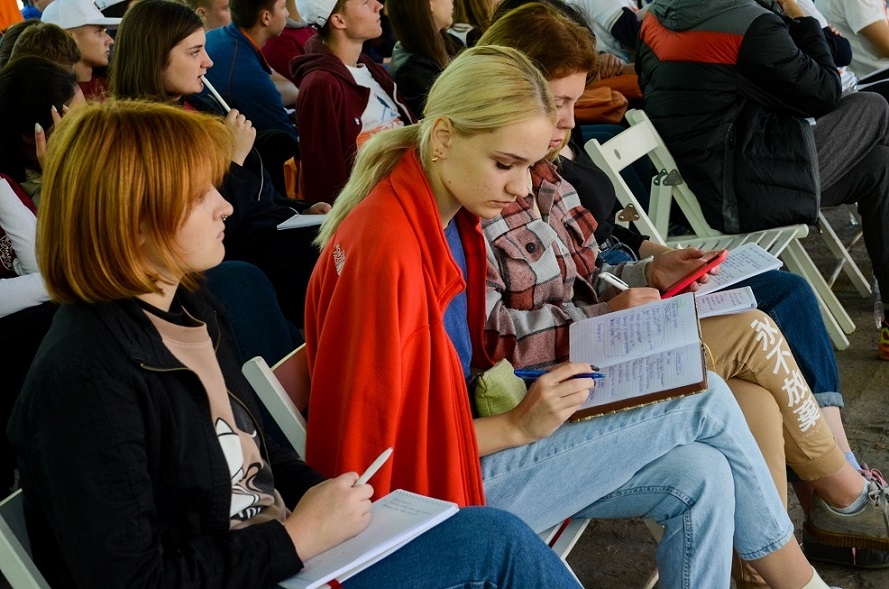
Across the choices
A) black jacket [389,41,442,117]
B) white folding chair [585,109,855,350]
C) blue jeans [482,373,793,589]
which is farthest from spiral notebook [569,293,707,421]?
black jacket [389,41,442,117]

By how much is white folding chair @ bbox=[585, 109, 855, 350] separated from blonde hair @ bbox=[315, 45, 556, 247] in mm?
1524

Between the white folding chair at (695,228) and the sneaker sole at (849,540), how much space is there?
4.04ft

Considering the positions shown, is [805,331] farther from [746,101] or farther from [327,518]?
[327,518]

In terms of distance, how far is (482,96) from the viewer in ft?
5.82

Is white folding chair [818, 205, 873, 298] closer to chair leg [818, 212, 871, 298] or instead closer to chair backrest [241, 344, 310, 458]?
chair leg [818, 212, 871, 298]

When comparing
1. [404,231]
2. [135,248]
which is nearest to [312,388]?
[404,231]

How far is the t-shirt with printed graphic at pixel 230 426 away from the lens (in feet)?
4.54

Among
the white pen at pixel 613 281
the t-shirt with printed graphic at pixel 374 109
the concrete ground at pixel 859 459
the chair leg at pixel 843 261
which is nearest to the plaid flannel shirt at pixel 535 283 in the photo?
the white pen at pixel 613 281

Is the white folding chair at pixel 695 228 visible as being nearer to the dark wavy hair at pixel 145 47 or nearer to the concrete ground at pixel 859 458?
the concrete ground at pixel 859 458

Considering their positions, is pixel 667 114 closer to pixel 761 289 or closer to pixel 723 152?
pixel 723 152

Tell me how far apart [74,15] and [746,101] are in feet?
8.18

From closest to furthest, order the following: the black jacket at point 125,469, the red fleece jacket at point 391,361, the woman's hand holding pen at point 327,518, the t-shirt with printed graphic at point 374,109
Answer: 1. the black jacket at point 125,469
2. the woman's hand holding pen at point 327,518
3. the red fleece jacket at point 391,361
4. the t-shirt with printed graphic at point 374,109

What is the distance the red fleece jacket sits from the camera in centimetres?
159

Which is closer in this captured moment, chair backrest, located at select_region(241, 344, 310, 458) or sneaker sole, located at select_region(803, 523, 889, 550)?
chair backrest, located at select_region(241, 344, 310, 458)
